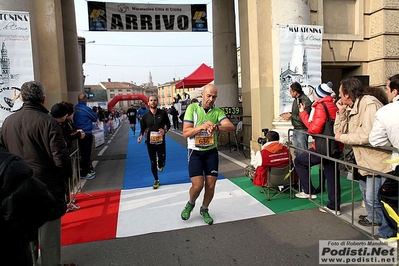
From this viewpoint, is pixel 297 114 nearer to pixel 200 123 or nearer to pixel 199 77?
pixel 200 123

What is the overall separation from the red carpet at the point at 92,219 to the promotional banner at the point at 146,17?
29.7ft

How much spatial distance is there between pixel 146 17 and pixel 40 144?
11.4 m

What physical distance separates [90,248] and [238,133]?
7615 millimetres

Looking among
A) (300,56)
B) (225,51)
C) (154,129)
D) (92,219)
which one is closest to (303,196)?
(154,129)

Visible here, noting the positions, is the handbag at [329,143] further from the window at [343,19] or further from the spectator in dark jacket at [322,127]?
the window at [343,19]

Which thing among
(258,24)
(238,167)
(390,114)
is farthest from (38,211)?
(258,24)

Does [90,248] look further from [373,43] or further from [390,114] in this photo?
[373,43]

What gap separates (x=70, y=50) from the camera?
426 inches

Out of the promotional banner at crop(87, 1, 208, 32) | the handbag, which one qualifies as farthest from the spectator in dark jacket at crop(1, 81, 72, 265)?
the promotional banner at crop(87, 1, 208, 32)

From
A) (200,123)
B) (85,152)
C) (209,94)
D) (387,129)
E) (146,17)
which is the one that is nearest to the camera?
(387,129)

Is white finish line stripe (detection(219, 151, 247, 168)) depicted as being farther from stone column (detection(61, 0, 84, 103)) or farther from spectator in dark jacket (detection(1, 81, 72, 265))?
stone column (detection(61, 0, 84, 103))

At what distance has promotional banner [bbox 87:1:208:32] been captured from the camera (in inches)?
487

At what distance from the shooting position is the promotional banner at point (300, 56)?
7117 mm

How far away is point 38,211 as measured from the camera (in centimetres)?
161
